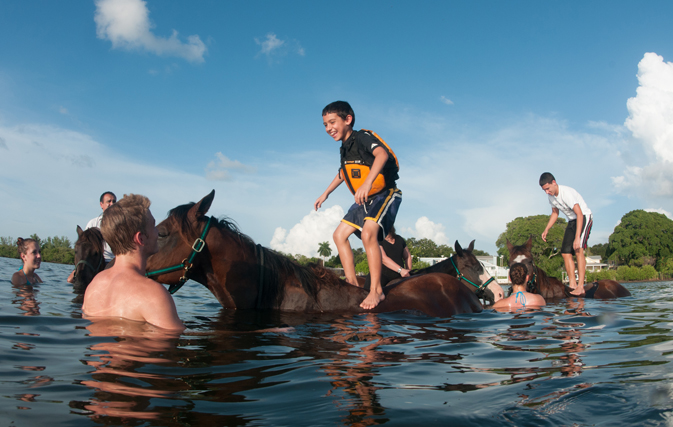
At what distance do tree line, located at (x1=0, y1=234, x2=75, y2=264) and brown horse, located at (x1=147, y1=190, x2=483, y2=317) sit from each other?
40.5 m

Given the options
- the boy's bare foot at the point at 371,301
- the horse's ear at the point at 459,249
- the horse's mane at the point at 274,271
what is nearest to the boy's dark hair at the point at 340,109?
the horse's mane at the point at 274,271

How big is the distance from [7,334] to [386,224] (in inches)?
141

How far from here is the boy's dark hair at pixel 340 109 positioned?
5.12 m

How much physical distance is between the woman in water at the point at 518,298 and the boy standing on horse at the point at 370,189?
9.46 ft

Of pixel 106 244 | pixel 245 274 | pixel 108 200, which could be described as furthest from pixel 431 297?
pixel 108 200

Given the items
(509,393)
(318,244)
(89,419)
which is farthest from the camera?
(318,244)

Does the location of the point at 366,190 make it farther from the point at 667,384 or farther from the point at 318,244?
the point at 318,244

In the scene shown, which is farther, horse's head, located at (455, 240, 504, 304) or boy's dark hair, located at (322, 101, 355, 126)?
horse's head, located at (455, 240, 504, 304)

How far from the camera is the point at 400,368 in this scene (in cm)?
259

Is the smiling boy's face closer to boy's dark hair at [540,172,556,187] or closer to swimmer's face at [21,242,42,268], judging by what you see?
boy's dark hair at [540,172,556,187]

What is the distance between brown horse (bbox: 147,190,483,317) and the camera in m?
4.30

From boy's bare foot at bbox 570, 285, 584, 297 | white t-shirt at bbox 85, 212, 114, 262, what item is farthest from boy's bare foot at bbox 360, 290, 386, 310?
boy's bare foot at bbox 570, 285, 584, 297

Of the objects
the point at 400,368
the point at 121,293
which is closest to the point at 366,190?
the point at 400,368

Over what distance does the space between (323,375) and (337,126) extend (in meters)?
3.35
